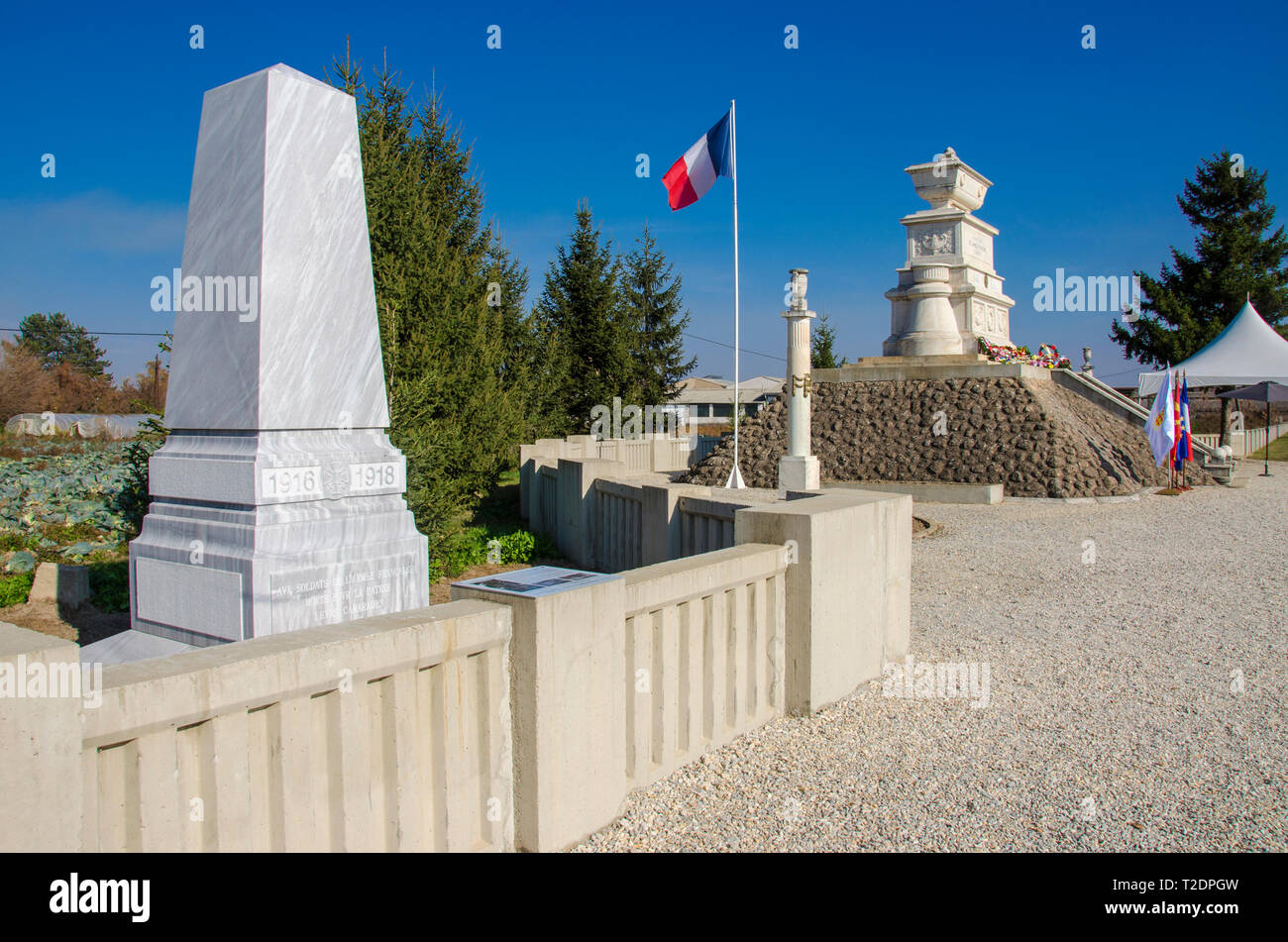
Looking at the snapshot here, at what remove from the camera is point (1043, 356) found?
872 inches

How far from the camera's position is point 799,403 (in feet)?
56.6

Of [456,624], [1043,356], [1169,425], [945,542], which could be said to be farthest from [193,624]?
[1043,356]

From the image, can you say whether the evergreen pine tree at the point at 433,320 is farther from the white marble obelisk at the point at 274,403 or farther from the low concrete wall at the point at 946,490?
the low concrete wall at the point at 946,490

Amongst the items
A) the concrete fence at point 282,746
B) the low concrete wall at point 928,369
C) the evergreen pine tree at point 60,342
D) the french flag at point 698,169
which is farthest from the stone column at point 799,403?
the evergreen pine tree at point 60,342

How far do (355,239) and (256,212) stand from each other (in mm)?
697

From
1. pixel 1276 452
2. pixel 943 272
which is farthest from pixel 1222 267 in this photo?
pixel 943 272

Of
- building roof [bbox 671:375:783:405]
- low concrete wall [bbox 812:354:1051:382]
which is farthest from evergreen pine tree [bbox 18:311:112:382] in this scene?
low concrete wall [bbox 812:354:1051:382]

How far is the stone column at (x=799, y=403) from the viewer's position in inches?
678

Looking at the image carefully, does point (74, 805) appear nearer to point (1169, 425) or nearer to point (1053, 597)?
point (1053, 597)

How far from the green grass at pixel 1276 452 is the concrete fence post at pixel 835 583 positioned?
30.1m

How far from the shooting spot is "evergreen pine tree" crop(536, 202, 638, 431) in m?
31.2

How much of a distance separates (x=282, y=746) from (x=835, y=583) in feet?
11.3

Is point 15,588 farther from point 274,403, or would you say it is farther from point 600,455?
point 600,455

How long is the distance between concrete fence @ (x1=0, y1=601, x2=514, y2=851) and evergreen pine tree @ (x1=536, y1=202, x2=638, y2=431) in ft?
91.5
